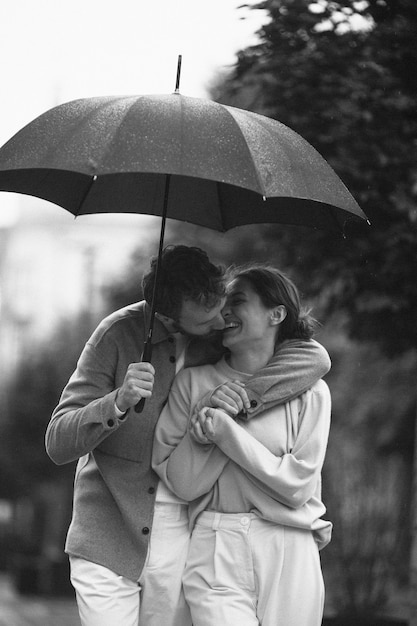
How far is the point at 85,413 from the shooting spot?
3363 millimetres

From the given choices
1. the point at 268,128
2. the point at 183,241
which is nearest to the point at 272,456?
the point at 268,128

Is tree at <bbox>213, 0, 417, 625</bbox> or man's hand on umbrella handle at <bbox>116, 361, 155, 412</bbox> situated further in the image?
tree at <bbox>213, 0, 417, 625</bbox>

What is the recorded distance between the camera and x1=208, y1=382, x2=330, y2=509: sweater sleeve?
337 cm

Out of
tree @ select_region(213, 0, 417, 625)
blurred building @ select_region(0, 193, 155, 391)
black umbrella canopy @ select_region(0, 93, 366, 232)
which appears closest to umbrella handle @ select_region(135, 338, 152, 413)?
black umbrella canopy @ select_region(0, 93, 366, 232)

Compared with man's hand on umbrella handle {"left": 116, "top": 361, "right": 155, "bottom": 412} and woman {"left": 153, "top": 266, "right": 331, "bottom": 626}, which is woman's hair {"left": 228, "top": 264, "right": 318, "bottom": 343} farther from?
man's hand on umbrella handle {"left": 116, "top": 361, "right": 155, "bottom": 412}

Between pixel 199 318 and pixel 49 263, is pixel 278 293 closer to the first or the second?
pixel 199 318

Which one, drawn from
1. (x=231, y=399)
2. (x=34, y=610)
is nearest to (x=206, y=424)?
(x=231, y=399)

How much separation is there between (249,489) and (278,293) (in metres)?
0.61

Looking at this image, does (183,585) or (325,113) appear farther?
(325,113)

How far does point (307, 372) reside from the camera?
11.7 ft

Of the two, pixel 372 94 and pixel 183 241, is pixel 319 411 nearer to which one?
pixel 372 94

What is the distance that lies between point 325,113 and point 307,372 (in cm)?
209

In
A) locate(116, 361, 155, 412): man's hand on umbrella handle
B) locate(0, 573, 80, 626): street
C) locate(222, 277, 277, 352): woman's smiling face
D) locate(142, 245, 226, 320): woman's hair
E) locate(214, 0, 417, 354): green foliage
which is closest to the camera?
locate(116, 361, 155, 412): man's hand on umbrella handle

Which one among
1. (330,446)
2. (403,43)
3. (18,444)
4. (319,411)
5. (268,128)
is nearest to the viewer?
(268,128)
